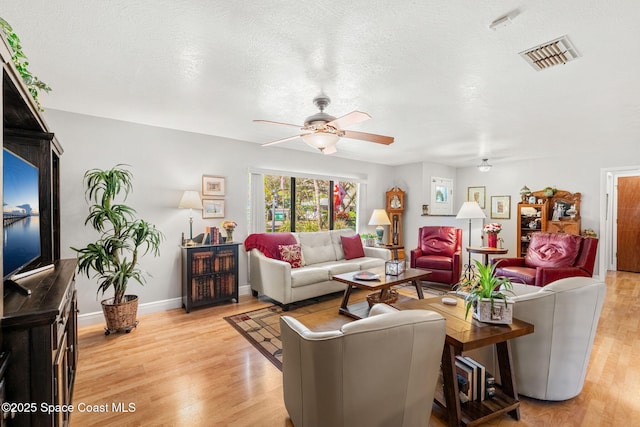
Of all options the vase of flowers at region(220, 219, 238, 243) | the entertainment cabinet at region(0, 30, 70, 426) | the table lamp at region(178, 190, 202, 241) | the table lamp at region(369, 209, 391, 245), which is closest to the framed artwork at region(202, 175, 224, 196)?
the table lamp at region(178, 190, 202, 241)

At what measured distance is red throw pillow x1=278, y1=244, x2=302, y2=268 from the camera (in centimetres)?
423

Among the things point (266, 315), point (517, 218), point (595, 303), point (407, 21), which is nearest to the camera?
point (407, 21)

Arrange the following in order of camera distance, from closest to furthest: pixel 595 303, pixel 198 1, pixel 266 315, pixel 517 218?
pixel 198 1 < pixel 595 303 < pixel 266 315 < pixel 517 218

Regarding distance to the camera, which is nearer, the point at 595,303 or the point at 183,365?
the point at 595,303

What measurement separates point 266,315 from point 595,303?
3028 mm

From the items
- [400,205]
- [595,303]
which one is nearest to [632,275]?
[400,205]

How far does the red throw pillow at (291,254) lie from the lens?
4230 mm

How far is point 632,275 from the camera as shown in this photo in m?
5.89

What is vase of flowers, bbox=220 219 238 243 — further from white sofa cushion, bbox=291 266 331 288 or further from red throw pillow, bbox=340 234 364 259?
red throw pillow, bbox=340 234 364 259

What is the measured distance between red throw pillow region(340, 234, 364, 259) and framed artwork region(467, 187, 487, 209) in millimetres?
3553

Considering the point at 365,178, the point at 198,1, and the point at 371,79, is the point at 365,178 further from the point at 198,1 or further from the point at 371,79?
the point at 198,1

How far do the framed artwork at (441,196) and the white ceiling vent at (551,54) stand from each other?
458 cm

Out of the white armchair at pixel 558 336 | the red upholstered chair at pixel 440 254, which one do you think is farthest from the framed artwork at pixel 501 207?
the white armchair at pixel 558 336

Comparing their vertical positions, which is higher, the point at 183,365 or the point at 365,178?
the point at 365,178
